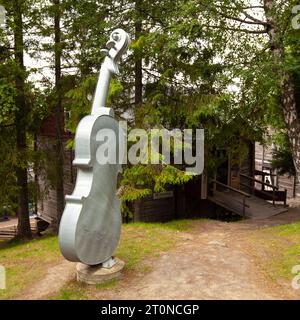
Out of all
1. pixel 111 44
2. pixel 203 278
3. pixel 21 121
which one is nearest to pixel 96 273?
pixel 203 278

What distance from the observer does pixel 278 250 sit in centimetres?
926

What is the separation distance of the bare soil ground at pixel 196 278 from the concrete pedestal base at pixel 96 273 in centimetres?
21

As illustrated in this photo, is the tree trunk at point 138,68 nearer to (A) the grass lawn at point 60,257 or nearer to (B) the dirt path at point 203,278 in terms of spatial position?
(A) the grass lawn at point 60,257

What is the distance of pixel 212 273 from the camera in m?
7.53

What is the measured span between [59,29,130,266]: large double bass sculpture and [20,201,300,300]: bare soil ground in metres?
0.85

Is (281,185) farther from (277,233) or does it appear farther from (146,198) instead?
(277,233)

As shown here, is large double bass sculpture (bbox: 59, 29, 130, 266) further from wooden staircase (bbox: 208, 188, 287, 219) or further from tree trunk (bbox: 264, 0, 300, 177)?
wooden staircase (bbox: 208, 188, 287, 219)

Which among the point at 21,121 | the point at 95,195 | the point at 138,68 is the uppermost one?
the point at 138,68

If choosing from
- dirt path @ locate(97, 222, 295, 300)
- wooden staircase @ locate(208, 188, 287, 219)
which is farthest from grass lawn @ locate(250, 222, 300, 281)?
wooden staircase @ locate(208, 188, 287, 219)

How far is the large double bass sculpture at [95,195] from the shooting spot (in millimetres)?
6254

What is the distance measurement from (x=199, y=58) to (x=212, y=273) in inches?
289

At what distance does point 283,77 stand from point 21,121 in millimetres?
9141

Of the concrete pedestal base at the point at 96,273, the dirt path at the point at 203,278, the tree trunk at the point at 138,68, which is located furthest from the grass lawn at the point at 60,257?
the tree trunk at the point at 138,68

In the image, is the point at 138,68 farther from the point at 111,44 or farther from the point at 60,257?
the point at 60,257
